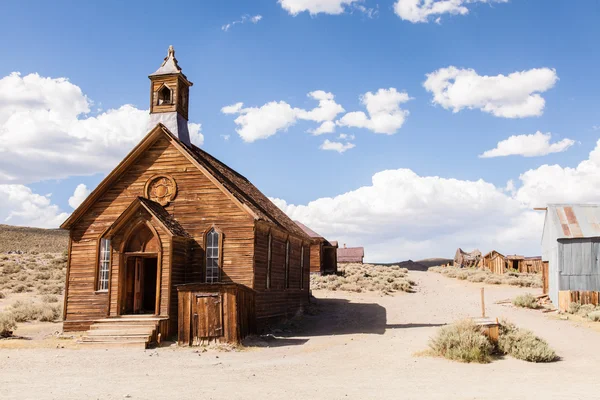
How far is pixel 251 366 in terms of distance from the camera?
1308cm

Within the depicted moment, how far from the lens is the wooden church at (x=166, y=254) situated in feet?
55.0

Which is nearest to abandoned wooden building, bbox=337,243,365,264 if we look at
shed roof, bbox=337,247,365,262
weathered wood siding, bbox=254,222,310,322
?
shed roof, bbox=337,247,365,262

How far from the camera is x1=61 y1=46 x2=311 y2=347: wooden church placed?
16.8 m

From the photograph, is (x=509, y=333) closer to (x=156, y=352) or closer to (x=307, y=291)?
(x=156, y=352)

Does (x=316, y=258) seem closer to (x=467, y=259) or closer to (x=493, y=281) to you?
(x=493, y=281)

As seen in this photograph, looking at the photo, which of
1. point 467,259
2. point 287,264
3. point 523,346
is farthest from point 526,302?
point 467,259

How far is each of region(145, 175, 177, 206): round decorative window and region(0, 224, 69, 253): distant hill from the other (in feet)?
174

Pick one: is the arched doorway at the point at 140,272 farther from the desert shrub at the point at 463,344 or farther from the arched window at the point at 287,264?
the desert shrub at the point at 463,344

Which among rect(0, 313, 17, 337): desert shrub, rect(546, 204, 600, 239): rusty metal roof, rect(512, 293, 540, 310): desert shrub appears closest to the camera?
rect(0, 313, 17, 337): desert shrub

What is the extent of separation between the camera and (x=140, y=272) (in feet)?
64.6

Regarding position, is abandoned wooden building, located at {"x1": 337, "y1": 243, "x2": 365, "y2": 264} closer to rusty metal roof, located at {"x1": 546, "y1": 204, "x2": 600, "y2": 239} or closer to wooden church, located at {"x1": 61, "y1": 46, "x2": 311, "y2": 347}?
rusty metal roof, located at {"x1": 546, "y1": 204, "x2": 600, "y2": 239}

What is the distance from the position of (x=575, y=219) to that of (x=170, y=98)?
65.6ft

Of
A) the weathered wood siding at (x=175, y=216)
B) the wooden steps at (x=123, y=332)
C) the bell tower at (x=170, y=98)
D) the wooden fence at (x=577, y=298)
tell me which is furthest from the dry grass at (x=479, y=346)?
the wooden fence at (x=577, y=298)

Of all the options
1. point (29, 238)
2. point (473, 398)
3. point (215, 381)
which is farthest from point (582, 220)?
point (29, 238)
